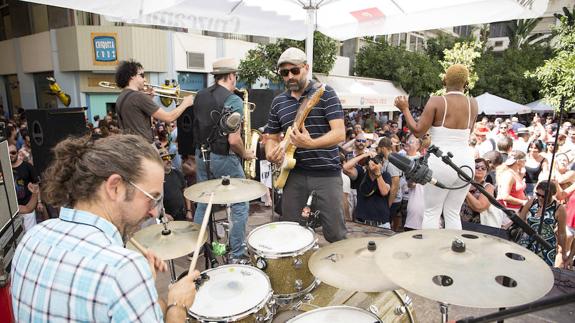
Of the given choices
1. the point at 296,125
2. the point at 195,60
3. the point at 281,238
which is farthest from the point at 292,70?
the point at 195,60

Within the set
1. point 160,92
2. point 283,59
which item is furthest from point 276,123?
point 160,92

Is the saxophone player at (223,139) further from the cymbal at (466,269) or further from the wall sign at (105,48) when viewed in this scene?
the wall sign at (105,48)

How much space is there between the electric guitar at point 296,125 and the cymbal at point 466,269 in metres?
1.28

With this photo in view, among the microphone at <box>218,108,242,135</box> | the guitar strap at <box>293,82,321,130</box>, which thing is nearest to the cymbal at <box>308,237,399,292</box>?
the guitar strap at <box>293,82,321,130</box>

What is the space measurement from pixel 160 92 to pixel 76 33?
10714 millimetres

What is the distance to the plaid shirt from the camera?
1075 mm

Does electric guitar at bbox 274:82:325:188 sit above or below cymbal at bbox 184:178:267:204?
above

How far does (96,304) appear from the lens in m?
1.07

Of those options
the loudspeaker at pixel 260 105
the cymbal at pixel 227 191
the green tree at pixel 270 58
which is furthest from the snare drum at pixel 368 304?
the green tree at pixel 270 58

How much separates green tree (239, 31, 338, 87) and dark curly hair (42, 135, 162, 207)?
36.4 ft

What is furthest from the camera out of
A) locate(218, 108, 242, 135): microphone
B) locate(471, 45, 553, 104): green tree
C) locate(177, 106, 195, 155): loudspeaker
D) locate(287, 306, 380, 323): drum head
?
locate(471, 45, 553, 104): green tree

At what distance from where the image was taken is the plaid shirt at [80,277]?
1075mm

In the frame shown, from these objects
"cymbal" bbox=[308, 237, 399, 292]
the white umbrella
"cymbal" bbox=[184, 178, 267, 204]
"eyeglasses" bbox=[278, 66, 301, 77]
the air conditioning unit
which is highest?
the air conditioning unit

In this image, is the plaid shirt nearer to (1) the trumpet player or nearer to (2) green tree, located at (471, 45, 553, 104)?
(1) the trumpet player
